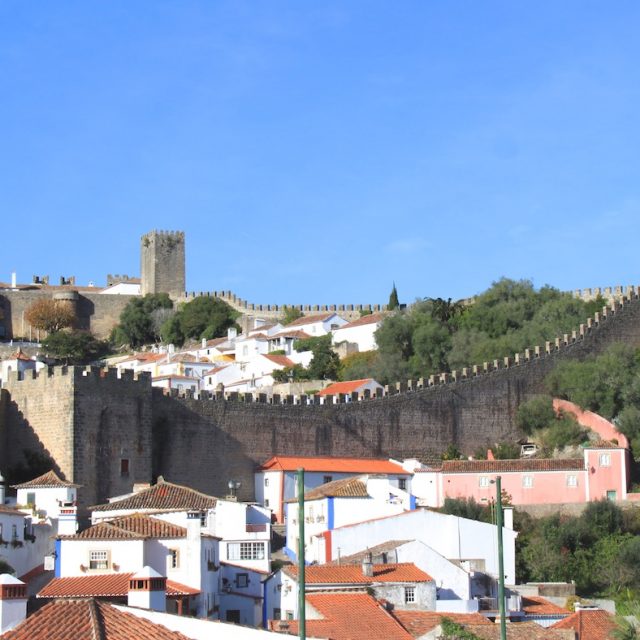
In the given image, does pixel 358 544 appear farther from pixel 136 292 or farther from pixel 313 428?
pixel 136 292

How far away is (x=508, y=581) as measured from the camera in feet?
133

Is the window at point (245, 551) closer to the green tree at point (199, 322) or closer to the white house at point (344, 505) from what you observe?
the white house at point (344, 505)

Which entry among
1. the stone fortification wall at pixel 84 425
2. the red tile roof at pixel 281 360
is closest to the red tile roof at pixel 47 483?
the stone fortification wall at pixel 84 425

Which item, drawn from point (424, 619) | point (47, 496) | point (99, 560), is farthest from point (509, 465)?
point (99, 560)

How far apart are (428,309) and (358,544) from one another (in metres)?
30.1

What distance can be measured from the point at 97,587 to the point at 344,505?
14163 millimetres

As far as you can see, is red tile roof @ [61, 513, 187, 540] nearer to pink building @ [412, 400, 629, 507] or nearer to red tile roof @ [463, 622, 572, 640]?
red tile roof @ [463, 622, 572, 640]

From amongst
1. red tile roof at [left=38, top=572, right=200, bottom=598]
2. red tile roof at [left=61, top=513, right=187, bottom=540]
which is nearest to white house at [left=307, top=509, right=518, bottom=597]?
red tile roof at [left=61, top=513, right=187, bottom=540]

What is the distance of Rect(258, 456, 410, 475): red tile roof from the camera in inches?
1895

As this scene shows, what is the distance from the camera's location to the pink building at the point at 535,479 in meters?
49.1

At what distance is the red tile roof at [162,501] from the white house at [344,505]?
332 centimetres

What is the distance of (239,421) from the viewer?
4891 cm

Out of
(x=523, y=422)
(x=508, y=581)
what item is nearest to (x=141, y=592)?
(x=508, y=581)

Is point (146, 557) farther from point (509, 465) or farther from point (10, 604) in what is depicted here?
point (509, 465)
